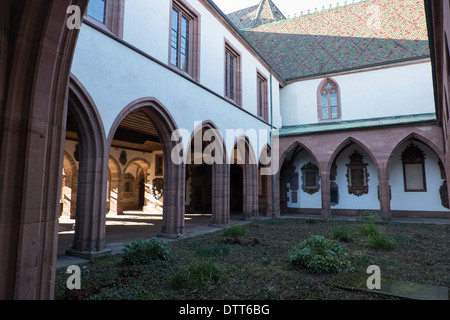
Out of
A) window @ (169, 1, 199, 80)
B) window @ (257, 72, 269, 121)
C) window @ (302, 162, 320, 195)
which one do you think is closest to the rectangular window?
window @ (169, 1, 199, 80)

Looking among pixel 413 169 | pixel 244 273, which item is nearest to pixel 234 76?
pixel 244 273

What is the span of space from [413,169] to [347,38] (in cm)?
882

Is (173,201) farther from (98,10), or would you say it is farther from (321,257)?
(98,10)

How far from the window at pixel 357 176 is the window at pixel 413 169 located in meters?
1.82

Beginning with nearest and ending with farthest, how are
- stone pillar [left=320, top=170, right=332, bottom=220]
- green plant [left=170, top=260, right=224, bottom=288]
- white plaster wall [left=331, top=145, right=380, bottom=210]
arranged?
green plant [left=170, top=260, right=224, bottom=288] < stone pillar [left=320, top=170, right=332, bottom=220] < white plaster wall [left=331, top=145, right=380, bottom=210]

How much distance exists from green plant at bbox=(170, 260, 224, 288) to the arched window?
14.2 meters

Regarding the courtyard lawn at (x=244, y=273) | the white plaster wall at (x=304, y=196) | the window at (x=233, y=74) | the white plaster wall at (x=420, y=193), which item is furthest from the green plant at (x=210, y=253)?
the white plaster wall at (x=420, y=193)

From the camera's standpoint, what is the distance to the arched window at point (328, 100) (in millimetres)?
16281

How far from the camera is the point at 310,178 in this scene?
1650 cm

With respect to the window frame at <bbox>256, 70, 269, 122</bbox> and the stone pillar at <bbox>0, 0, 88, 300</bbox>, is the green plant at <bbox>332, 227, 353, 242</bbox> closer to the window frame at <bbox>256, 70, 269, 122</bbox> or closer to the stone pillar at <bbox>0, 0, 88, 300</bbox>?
the stone pillar at <bbox>0, 0, 88, 300</bbox>

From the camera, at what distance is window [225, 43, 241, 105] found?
11.9 m

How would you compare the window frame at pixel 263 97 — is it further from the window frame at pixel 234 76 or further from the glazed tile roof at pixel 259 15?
the glazed tile roof at pixel 259 15
